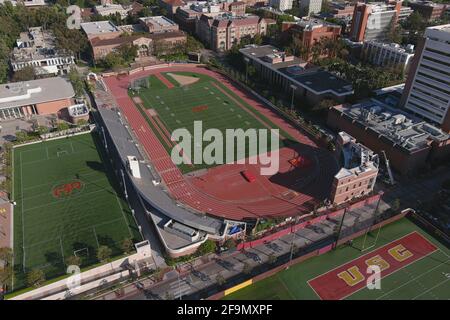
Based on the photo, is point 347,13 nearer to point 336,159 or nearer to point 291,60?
point 291,60

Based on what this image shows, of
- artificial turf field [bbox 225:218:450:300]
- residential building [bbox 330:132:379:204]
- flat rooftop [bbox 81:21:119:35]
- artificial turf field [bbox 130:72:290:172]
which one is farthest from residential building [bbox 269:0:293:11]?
artificial turf field [bbox 225:218:450:300]

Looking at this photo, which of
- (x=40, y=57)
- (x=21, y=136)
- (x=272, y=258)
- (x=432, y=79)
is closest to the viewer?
(x=272, y=258)

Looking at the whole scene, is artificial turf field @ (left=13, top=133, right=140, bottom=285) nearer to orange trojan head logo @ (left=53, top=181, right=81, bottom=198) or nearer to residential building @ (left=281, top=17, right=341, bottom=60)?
orange trojan head logo @ (left=53, top=181, right=81, bottom=198)

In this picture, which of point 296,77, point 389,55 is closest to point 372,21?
point 389,55

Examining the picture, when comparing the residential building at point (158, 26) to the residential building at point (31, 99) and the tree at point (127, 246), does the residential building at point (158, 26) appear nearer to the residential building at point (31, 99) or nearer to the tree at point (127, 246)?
the residential building at point (31, 99)

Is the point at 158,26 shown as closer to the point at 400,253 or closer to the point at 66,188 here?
the point at 66,188

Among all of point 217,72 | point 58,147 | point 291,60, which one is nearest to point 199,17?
point 217,72

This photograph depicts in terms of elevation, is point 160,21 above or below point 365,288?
above
